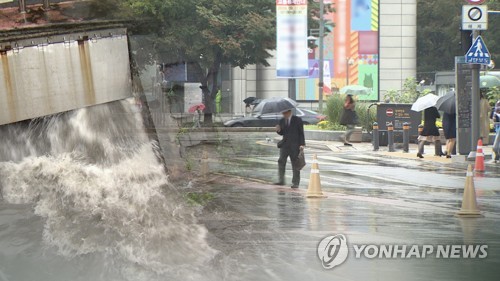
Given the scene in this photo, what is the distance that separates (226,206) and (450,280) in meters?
4.14

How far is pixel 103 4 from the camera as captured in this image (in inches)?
331

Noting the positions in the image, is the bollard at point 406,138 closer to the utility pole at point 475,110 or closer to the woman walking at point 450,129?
the woman walking at point 450,129

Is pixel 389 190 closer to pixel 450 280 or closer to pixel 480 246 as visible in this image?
pixel 480 246

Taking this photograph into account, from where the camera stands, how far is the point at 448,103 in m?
15.5

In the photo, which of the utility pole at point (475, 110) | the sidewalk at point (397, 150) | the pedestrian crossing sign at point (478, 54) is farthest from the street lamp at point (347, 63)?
the utility pole at point (475, 110)

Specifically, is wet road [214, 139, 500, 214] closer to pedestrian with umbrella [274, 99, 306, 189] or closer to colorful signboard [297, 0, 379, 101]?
pedestrian with umbrella [274, 99, 306, 189]

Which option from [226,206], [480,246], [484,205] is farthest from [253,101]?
[484,205]

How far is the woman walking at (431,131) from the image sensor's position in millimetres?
15602

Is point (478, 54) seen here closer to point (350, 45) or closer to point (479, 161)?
point (479, 161)

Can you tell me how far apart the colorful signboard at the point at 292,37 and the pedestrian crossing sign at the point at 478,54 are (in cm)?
677

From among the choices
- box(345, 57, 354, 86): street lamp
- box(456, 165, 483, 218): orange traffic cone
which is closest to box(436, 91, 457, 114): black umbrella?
box(456, 165, 483, 218): orange traffic cone

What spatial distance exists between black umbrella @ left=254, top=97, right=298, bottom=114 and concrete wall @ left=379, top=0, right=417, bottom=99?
116 centimetres

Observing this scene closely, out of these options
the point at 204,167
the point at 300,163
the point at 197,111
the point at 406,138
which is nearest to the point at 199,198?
the point at 204,167

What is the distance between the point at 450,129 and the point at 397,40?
833 centimetres
